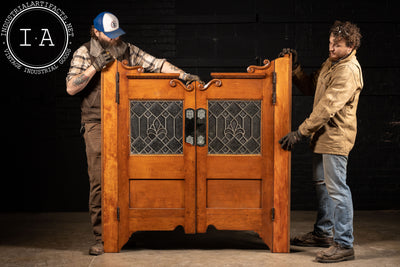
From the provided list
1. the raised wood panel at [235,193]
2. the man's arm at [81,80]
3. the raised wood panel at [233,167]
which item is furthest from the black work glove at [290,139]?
the man's arm at [81,80]

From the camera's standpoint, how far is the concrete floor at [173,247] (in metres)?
3.46

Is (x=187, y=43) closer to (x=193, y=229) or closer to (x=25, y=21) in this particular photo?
(x=25, y=21)

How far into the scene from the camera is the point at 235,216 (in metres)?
3.63

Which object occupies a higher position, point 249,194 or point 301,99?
point 301,99

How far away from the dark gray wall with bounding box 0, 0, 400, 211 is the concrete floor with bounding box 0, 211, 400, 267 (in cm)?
64

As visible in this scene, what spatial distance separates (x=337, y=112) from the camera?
347cm

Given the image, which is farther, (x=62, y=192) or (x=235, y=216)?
(x=62, y=192)

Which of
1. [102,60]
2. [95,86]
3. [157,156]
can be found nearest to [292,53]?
[157,156]

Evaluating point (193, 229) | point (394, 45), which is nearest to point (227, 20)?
point (394, 45)

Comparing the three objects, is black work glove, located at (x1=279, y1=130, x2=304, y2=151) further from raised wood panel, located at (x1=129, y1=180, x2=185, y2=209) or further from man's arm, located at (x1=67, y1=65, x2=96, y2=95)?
man's arm, located at (x1=67, y1=65, x2=96, y2=95)

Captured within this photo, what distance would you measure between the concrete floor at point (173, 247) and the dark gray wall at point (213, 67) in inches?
25.3

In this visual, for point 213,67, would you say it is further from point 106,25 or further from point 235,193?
point 235,193

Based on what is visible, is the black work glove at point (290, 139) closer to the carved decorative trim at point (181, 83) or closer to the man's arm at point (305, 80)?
the man's arm at point (305, 80)

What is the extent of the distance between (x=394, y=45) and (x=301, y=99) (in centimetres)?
126
